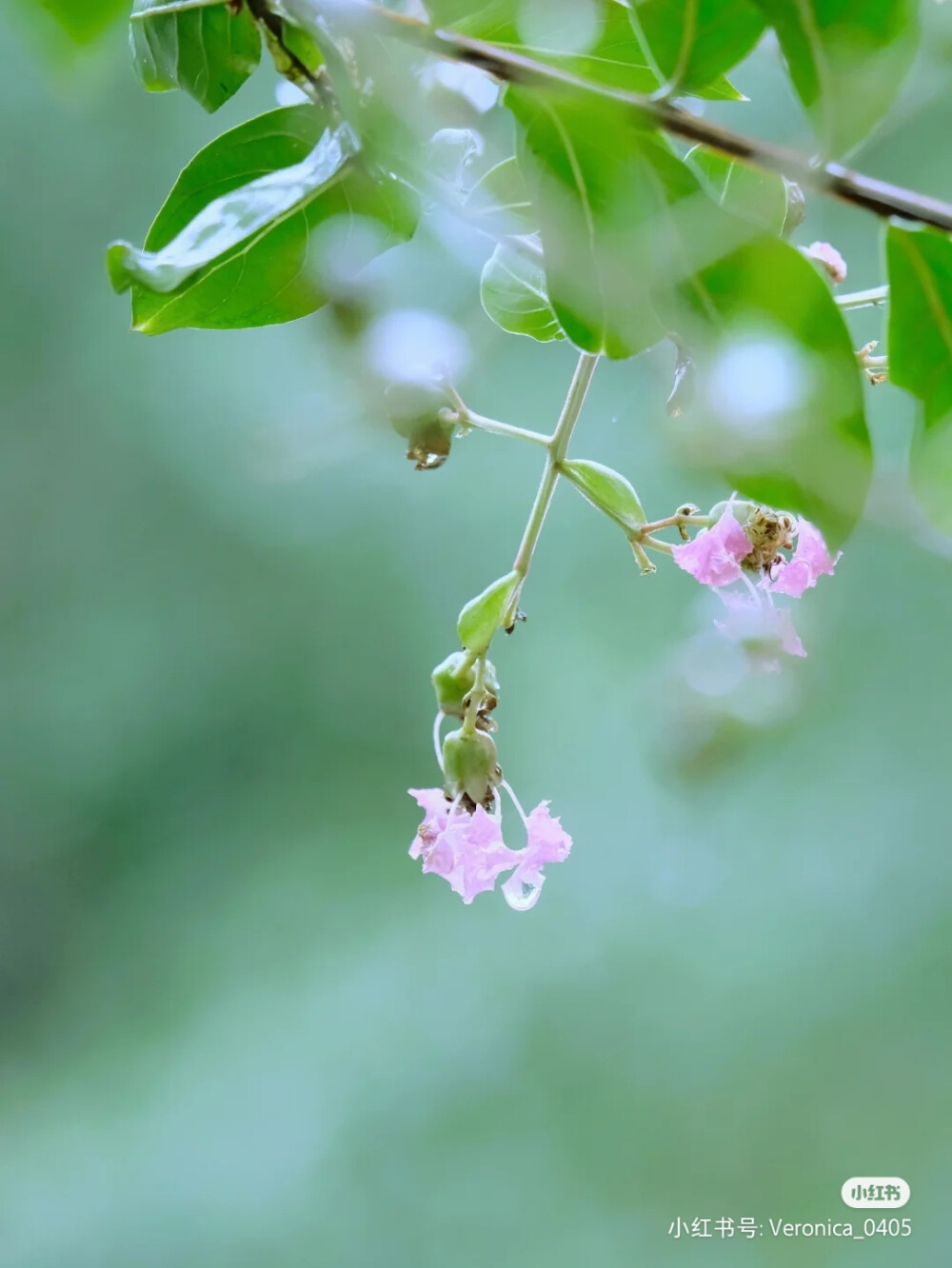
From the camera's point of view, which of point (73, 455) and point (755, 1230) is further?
point (73, 455)

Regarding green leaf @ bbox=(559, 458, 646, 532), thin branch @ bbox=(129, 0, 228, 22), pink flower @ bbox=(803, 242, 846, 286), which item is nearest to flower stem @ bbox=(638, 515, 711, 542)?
green leaf @ bbox=(559, 458, 646, 532)

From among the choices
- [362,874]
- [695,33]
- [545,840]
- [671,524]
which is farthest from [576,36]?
[362,874]

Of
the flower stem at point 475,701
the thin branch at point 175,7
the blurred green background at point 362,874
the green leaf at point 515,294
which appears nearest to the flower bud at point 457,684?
the flower stem at point 475,701

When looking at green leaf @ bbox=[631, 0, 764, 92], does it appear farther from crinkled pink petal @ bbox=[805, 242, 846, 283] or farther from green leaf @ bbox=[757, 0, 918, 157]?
crinkled pink petal @ bbox=[805, 242, 846, 283]

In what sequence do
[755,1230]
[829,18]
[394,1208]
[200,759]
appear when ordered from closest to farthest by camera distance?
[829,18] → [755,1230] → [394,1208] → [200,759]

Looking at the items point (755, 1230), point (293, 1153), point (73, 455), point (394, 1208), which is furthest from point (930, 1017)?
point (73, 455)

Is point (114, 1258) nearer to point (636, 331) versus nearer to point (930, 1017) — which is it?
point (930, 1017)

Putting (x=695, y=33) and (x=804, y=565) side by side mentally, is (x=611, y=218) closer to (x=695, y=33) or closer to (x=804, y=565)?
(x=695, y=33)
